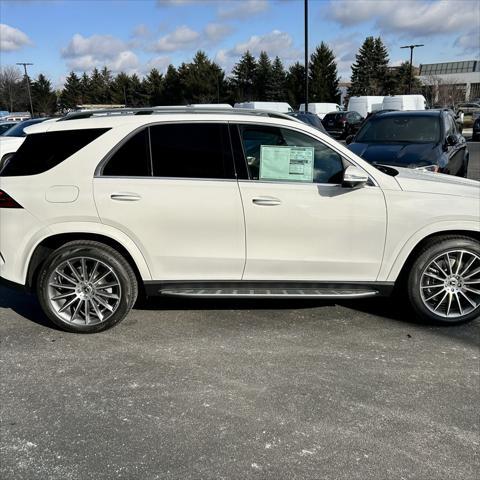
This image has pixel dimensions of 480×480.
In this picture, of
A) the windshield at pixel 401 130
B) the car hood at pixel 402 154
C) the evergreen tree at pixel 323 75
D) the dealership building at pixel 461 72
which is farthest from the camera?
the dealership building at pixel 461 72

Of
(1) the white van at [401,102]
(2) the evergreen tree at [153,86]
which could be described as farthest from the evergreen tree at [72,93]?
(1) the white van at [401,102]

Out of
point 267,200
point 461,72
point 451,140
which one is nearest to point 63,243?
point 267,200

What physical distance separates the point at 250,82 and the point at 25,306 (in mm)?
73968

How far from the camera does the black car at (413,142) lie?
305 inches

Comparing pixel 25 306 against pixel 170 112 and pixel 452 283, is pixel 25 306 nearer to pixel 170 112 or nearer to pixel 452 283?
pixel 170 112

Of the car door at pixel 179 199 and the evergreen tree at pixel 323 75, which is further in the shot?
the evergreen tree at pixel 323 75

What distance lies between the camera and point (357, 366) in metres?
3.70

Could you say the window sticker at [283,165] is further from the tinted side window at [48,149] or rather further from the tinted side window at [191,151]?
the tinted side window at [48,149]

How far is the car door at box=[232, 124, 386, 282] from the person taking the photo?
4.08 m

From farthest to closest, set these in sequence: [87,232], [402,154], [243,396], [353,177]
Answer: [402,154] → [87,232] → [353,177] → [243,396]

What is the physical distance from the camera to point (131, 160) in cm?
414

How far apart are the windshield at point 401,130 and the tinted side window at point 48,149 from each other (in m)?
5.98

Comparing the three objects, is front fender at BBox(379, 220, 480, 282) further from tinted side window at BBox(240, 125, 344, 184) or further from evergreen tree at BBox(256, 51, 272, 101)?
evergreen tree at BBox(256, 51, 272, 101)

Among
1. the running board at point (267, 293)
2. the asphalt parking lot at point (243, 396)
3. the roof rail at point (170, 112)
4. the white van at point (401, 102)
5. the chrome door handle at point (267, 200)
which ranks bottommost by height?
the asphalt parking lot at point (243, 396)
